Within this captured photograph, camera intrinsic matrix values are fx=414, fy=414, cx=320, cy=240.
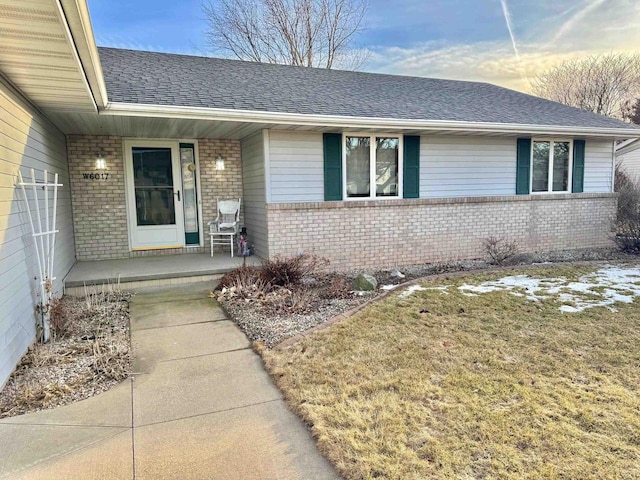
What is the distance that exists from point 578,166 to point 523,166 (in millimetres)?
1502

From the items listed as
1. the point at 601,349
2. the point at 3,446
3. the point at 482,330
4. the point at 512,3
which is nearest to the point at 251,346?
the point at 3,446

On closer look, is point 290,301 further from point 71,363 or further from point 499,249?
point 499,249

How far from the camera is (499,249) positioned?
8047mm

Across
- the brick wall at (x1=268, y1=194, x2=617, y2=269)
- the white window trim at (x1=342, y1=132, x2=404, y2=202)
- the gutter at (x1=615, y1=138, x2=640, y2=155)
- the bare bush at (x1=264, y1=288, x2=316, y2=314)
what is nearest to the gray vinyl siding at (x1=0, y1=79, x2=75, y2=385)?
the bare bush at (x1=264, y1=288, x2=316, y2=314)

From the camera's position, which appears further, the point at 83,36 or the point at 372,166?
the point at 372,166

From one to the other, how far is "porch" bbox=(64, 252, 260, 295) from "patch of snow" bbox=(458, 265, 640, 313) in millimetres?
3752

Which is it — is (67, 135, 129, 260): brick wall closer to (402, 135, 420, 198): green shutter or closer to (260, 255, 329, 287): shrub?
(260, 255, 329, 287): shrub

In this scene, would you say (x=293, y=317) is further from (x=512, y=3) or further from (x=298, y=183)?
(x=512, y=3)

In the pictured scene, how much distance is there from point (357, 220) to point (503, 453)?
17.4 feet

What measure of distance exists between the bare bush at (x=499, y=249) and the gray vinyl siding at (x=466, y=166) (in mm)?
975

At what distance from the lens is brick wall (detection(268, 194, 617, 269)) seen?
693cm

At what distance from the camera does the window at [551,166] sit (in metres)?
8.70

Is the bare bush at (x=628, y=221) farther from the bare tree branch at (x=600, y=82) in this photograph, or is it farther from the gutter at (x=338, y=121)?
the bare tree branch at (x=600, y=82)

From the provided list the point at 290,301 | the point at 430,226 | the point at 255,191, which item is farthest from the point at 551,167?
the point at 290,301
